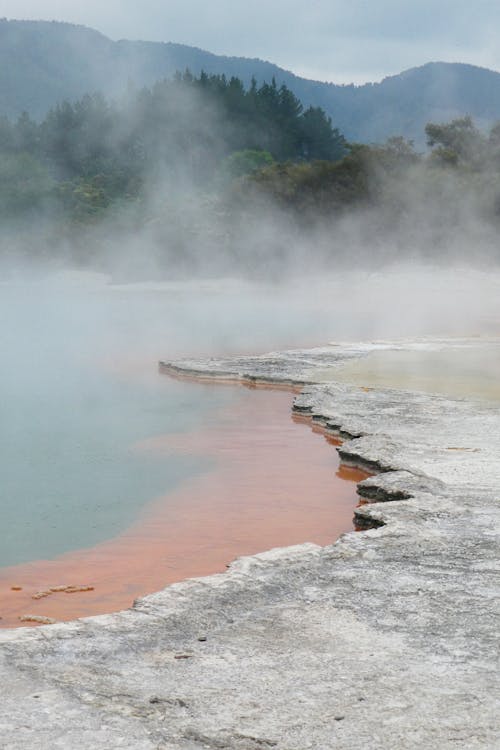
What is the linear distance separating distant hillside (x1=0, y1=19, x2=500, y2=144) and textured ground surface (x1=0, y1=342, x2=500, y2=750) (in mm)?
141366

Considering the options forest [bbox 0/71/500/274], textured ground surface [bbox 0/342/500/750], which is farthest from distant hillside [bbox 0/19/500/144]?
textured ground surface [bbox 0/342/500/750]

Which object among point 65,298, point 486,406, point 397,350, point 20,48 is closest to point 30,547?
point 486,406

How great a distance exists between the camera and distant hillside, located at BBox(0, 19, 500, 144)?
153 meters

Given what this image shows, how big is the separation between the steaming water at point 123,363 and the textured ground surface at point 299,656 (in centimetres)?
203

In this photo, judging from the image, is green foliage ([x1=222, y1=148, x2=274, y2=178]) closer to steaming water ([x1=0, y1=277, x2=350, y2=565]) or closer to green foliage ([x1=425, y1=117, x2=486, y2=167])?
green foliage ([x1=425, y1=117, x2=486, y2=167])

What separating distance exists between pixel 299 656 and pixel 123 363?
38.3 feet

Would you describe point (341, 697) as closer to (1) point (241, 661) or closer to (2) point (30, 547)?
(1) point (241, 661)

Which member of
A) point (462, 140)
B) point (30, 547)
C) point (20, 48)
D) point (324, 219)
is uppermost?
point (20, 48)

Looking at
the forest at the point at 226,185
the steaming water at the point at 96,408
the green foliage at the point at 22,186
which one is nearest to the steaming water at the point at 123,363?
the steaming water at the point at 96,408

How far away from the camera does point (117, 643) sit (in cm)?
409

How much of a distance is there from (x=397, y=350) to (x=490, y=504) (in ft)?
28.4

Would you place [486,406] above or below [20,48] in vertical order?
below

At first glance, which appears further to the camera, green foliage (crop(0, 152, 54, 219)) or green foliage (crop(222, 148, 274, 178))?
green foliage (crop(0, 152, 54, 219))

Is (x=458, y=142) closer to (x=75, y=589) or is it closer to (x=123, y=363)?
(x=123, y=363)
